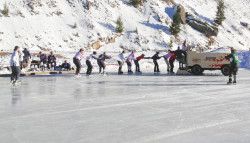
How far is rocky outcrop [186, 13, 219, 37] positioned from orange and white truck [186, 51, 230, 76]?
4607cm

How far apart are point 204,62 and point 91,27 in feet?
115

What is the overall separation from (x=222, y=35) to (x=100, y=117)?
6431 centimetres

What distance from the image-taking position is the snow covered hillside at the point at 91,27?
43.7 metres

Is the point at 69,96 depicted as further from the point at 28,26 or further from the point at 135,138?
the point at 28,26

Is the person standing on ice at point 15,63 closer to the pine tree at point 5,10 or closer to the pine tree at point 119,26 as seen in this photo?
the pine tree at point 5,10

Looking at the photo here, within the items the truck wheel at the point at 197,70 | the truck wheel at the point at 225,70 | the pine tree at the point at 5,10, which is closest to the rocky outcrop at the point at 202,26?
the pine tree at the point at 5,10

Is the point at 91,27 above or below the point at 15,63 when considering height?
above

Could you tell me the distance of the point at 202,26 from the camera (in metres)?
62.1

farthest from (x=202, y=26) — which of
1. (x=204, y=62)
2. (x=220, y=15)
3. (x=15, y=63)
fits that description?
(x=15, y=63)

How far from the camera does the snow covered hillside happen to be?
143 feet

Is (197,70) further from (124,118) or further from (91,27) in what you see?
(91,27)

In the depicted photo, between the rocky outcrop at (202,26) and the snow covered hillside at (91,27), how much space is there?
4.54ft

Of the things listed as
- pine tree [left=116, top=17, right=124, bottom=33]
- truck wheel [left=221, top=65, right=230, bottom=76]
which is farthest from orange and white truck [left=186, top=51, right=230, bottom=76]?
pine tree [left=116, top=17, right=124, bottom=33]

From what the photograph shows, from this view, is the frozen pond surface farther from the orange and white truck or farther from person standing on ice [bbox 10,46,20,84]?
the orange and white truck
